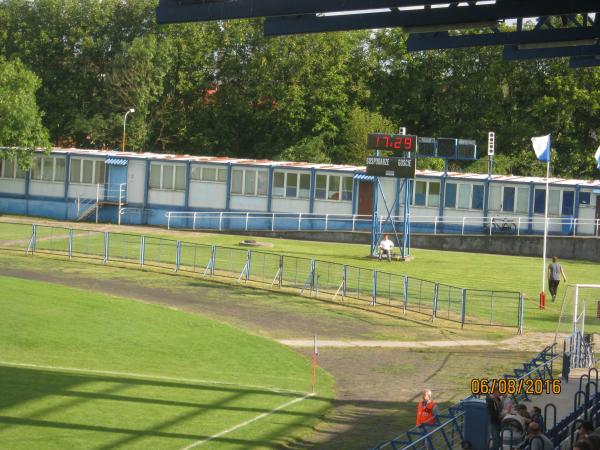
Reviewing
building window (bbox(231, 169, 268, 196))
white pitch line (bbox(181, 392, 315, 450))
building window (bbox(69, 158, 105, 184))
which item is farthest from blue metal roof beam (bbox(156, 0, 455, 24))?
building window (bbox(69, 158, 105, 184))

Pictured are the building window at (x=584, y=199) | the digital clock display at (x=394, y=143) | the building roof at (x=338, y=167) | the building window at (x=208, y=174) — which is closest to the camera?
the digital clock display at (x=394, y=143)

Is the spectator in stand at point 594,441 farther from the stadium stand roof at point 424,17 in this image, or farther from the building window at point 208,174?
the building window at point 208,174

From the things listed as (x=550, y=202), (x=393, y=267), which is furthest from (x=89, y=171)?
(x=550, y=202)

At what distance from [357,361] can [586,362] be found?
6370 mm

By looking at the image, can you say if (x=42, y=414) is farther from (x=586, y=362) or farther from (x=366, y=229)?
(x=366, y=229)

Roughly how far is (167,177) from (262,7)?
144 ft

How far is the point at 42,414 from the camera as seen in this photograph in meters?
21.1

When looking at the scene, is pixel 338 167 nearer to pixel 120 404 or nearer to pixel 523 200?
pixel 523 200

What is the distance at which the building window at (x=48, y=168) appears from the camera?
64.9 metres

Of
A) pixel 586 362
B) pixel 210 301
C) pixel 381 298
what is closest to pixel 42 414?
pixel 586 362

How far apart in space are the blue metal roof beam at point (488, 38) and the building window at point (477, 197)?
3556 centimetres

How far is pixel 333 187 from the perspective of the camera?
202 ft

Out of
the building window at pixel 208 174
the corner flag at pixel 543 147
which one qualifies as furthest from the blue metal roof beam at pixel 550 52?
the building window at pixel 208 174

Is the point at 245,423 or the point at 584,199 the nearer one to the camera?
the point at 245,423
